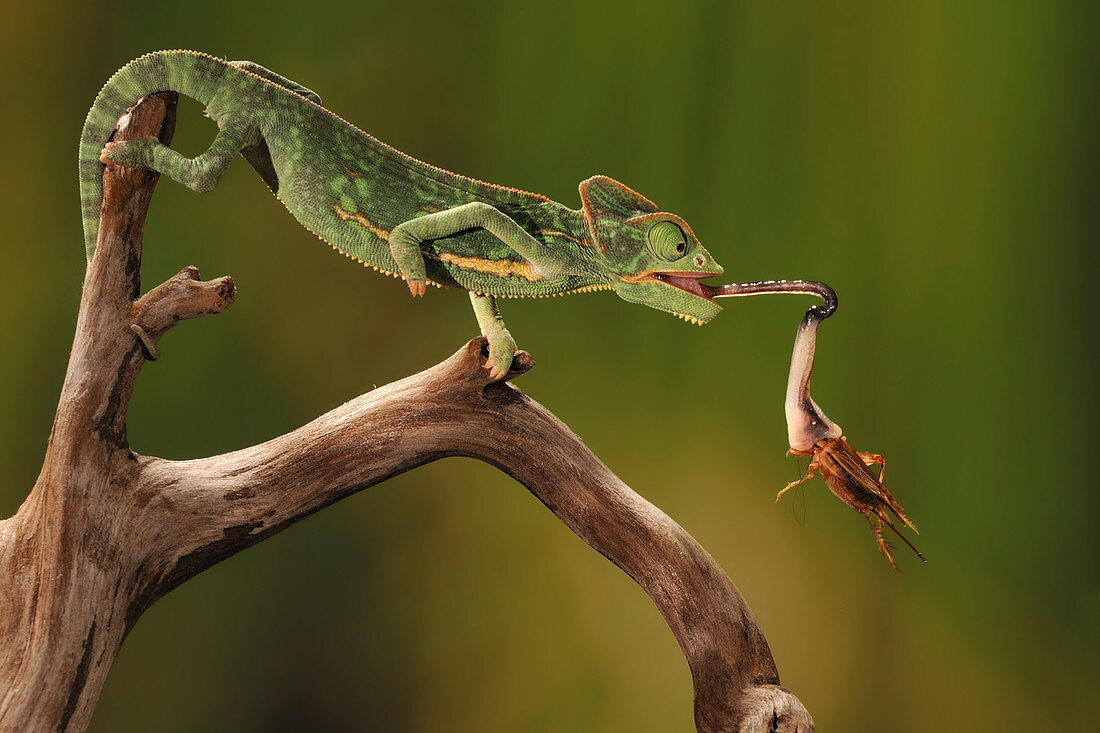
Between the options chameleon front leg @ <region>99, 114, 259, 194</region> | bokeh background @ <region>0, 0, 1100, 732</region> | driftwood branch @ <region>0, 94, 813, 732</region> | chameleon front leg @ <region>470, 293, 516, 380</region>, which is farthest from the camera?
bokeh background @ <region>0, 0, 1100, 732</region>

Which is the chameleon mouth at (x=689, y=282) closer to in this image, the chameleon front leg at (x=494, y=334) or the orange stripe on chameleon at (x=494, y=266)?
the orange stripe on chameleon at (x=494, y=266)

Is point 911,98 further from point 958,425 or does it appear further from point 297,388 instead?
point 297,388

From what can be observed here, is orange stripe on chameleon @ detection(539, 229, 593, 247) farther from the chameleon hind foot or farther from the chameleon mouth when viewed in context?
the chameleon hind foot

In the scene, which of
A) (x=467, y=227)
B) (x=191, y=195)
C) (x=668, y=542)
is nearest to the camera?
(x=467, y=227)

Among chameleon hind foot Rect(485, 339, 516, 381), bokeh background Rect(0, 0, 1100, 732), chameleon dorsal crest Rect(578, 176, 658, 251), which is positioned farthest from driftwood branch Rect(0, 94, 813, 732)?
bokeh background Rect(0, 0, 1100, 732)

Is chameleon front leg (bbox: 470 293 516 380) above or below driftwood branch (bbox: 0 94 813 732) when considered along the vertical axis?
above

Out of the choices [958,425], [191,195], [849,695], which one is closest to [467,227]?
[191,195]
